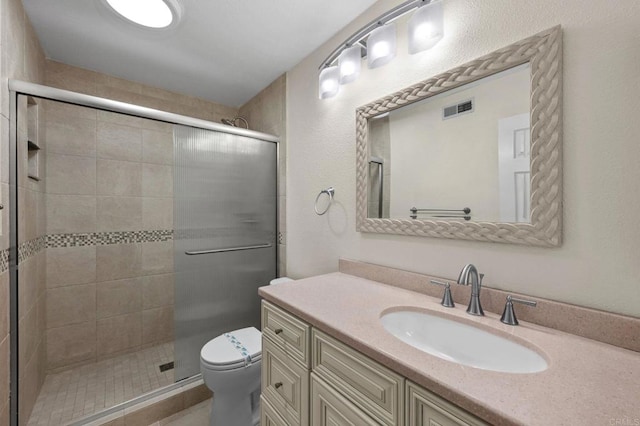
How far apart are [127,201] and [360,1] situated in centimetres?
220

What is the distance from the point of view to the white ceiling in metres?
1.39

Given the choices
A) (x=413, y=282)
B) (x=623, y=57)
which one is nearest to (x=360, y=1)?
(x=623, y=57)

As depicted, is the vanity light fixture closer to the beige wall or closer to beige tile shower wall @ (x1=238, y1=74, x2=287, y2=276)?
the beige wall

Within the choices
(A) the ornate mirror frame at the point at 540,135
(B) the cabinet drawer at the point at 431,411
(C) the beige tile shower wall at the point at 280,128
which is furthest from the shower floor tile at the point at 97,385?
(A) the ornate mirror frame at the point at 540,135

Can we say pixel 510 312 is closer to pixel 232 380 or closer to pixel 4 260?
pixel 232 380

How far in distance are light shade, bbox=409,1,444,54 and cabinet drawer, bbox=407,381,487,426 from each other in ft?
Result: 3.89

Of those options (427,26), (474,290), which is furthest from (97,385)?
(427,26)

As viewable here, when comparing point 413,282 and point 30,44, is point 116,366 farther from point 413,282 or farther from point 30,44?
point 413,282

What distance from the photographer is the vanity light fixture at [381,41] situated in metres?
1.04

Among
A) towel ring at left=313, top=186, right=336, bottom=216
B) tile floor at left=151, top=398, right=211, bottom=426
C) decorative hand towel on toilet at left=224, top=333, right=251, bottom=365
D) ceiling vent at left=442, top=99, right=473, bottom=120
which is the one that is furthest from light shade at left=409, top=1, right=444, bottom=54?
tile floor at left=151, top=398, right=211, bottom=426

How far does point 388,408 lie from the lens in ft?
2.18

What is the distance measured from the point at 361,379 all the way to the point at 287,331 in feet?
1.24

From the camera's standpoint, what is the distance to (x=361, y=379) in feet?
2.42

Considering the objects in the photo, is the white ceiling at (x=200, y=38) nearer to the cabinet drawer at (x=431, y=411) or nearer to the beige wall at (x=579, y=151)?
the beige wall at (x=579, y=151)
